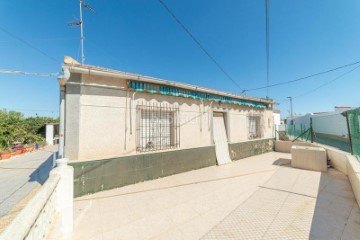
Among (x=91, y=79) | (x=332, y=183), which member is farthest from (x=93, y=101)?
(x=332, y=183)

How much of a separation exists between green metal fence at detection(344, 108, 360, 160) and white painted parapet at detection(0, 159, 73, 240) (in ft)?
23.5

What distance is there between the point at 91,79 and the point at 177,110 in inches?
125

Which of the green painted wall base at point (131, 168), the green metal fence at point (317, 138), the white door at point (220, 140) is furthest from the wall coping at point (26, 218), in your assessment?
the green metal fence at point (317, 138)

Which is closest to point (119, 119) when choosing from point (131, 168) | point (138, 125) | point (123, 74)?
point (138, 125)

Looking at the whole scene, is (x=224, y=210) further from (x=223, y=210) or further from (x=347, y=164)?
(x=347, y=164)

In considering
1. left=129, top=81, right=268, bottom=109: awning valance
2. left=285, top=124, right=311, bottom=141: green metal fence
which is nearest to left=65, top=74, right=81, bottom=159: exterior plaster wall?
left=129, top=81, right=268, bottom=109: awning valance

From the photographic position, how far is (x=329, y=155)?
285 inches

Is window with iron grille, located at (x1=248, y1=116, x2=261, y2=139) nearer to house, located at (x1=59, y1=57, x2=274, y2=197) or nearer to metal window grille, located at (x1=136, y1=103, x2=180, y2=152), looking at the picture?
house, located at (x1=59, y1=57, x2=274, y2=197)

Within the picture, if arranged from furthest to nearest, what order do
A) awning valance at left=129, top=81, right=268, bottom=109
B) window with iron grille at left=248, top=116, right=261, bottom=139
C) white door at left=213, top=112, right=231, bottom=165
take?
window with iron grille at left=248, top=116, right=261, bottom=139 → white door at left=213, top=112, right=231, bottom=165 → awning valance at left=129, top=81, right=268, bottom=109

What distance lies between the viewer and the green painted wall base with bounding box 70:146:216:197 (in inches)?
172

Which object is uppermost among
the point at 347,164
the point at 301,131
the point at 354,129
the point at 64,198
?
the point at 354,129

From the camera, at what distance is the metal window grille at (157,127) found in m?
5.59

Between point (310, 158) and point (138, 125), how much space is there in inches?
276

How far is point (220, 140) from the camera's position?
26.4ft
